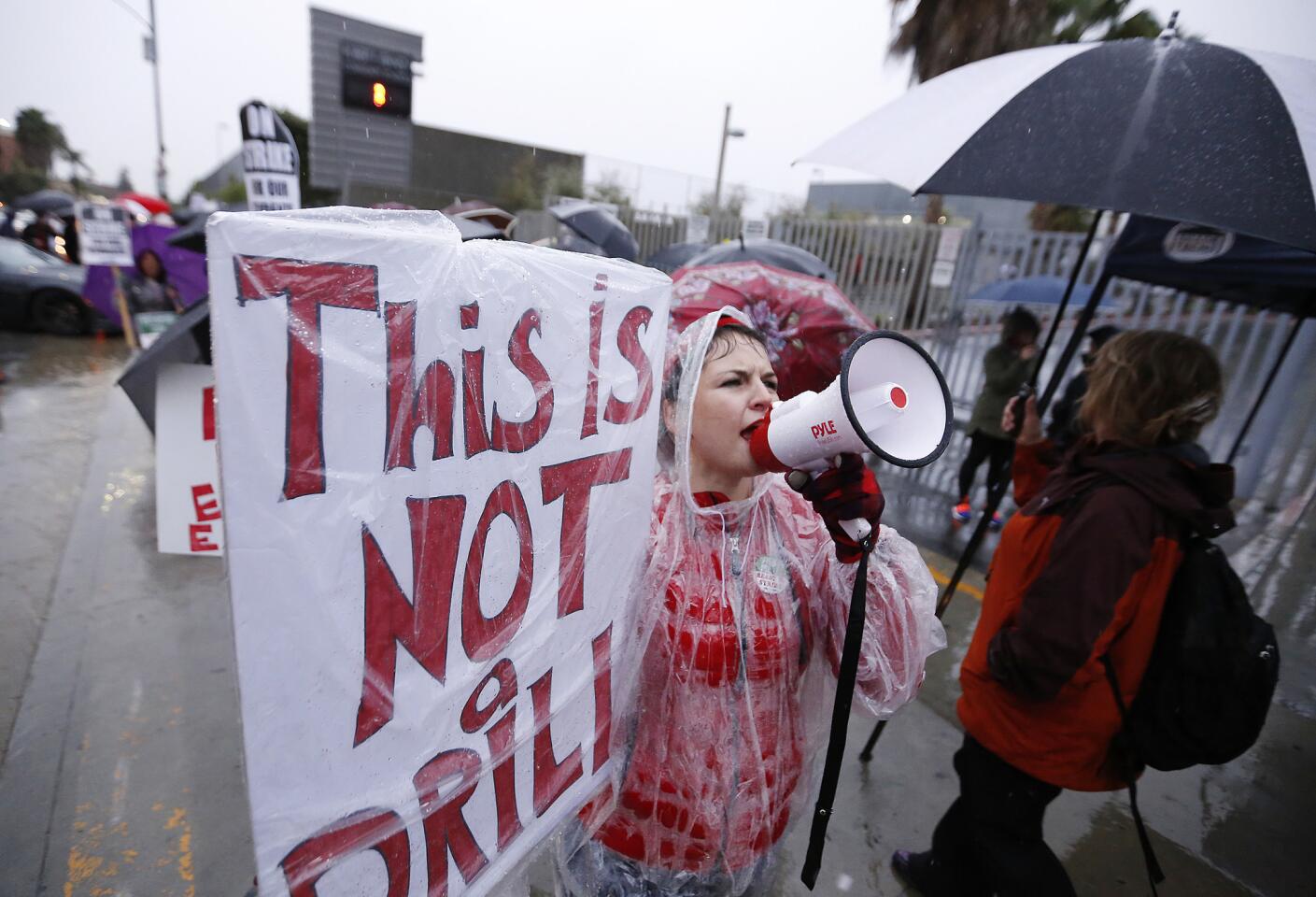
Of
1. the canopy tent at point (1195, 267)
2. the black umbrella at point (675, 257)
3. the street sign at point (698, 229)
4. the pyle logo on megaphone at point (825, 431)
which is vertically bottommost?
the pyle logo on megaphone at point (825, 431)

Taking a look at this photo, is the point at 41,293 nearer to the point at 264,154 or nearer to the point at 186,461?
the point at 264,154

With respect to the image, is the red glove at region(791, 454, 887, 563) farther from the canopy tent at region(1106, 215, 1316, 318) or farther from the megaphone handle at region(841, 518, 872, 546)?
the canopy tent at region(1106, 215, 1316, 318)

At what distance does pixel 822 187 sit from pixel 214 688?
120 ft

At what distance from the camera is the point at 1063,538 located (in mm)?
1546

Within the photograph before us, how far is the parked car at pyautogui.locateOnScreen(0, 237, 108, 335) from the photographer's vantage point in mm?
10047

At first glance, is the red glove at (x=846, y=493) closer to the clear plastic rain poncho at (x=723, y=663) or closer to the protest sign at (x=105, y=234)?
the clear plastic rain poncho at (x=723, y=663)

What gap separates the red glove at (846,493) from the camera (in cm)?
112

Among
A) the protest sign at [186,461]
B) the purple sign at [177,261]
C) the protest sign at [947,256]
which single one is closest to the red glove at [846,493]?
the protest sign at [186,461]

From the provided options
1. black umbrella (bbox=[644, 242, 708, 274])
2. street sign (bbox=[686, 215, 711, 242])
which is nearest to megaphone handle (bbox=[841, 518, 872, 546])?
black umbrella (bbox=[644, 242, 708, 274])

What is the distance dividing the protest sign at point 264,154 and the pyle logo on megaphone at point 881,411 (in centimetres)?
292

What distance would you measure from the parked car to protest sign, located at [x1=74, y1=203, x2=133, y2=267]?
2.91 m

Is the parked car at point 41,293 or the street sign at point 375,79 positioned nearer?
the street sign at point 375,79

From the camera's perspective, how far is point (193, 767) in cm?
252

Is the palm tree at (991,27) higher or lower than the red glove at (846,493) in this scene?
higher
